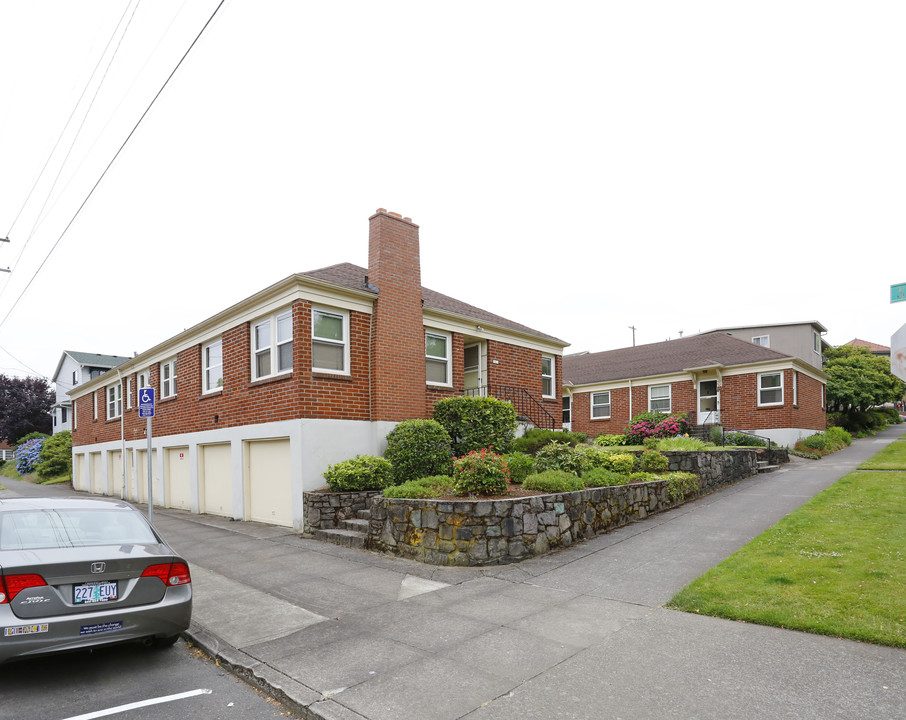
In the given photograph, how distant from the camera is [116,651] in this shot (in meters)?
5.57

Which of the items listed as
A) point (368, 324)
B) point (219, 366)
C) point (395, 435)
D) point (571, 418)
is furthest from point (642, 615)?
point (571, 418)

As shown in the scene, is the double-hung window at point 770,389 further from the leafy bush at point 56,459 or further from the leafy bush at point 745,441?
the leafy bush at point 56,459

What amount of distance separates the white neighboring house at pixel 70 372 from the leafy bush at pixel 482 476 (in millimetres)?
40328

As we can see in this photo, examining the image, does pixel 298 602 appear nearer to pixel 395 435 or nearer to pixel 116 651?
pixel 116 651

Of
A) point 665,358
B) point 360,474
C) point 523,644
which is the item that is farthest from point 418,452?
point 665,358

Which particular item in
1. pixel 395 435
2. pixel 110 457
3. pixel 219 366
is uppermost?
pixel 219 366

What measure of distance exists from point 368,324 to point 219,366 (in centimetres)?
495

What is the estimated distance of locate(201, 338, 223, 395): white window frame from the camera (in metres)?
15.6

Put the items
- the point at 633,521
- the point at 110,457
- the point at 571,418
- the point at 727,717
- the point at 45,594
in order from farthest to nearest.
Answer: the point at 571,418 → the point at 110,457 → the point at 633,521 → the point at 45,594 → the point at 727,717

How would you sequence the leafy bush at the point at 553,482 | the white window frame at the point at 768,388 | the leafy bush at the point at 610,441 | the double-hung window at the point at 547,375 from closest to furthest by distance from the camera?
the leafy bush at the point at 553,482
the double-hung window at the point at 547,375
the leafy bush at the point at 610,441
the white window frame at the point at 768,388

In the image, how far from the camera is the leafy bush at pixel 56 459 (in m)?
Answer: 35.8

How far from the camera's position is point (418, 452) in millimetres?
12539

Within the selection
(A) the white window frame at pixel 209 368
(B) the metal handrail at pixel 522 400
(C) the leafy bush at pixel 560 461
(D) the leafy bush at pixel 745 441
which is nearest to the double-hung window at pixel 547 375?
(B) the metal handrail at pixel 522 400

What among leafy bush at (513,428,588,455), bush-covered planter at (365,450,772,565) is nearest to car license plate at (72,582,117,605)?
bush-covered planter at (365,450,772,565)
